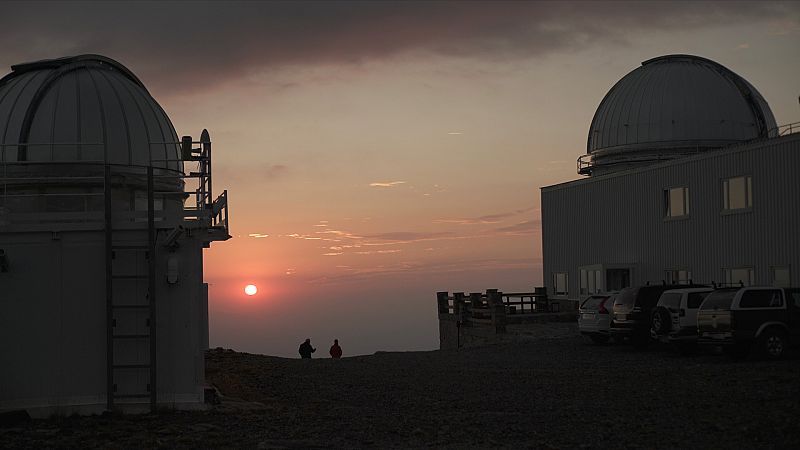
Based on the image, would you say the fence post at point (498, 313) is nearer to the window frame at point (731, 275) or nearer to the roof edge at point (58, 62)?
the window frame at point (731, 275)

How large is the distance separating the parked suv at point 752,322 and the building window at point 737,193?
851cm

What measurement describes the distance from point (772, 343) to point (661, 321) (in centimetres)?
323

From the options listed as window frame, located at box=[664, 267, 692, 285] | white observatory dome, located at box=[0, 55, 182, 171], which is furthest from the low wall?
white observatory dome, located at box=[0, 55, 182, 171]

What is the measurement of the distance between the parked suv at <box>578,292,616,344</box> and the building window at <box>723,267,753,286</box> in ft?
15.7

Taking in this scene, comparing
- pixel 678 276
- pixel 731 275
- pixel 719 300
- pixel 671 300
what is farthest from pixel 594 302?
pixel 719 300

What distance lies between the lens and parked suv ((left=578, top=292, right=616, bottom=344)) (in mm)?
29202

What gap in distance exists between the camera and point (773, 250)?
29.9 metres

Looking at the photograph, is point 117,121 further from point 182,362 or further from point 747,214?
point 747,214

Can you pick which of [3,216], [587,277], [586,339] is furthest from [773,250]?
[3,216]

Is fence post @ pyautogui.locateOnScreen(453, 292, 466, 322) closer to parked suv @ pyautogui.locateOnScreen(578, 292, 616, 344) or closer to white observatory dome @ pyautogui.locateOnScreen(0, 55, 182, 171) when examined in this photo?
parked suv @ pyautogui.locateOnScreen(578, 292, 616, 344)

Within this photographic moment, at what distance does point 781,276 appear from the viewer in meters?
29.7

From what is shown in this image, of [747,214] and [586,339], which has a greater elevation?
[747,214]

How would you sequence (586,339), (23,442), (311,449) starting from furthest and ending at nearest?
(586,339), (23,442), (311,449)

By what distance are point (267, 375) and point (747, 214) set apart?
16.5 m
